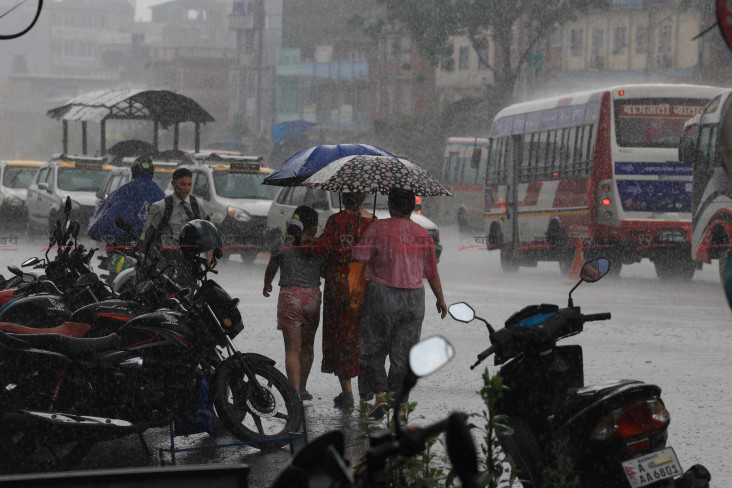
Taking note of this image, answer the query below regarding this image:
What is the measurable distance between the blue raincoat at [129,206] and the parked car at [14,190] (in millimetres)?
20274

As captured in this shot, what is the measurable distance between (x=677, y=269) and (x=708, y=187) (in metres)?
2.56

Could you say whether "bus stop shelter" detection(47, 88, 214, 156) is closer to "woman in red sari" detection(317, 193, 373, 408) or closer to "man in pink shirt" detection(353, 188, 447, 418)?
"woman in red sari" detection(317, 193, 373, 408)

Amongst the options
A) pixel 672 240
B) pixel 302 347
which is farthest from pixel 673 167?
pixel 302 347

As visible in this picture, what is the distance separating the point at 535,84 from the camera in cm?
6425

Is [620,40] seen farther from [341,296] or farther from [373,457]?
[373,457]

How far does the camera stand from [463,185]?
43625 mm

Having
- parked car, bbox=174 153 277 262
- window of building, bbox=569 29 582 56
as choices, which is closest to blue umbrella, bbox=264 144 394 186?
parked car, bbox=174 153 277 262

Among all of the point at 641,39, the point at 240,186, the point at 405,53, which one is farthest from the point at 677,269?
the point at 405,53

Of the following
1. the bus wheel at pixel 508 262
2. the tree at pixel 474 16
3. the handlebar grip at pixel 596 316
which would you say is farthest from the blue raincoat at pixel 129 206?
the tree at pixel 474 16

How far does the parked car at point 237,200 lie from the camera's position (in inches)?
898

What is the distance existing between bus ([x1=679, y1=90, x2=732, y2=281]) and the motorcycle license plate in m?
15.3

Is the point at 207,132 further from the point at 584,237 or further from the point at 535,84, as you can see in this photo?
the point at 584,237

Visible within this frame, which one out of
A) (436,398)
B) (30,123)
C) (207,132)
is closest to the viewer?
(436,398)

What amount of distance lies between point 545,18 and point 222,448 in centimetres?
4146
